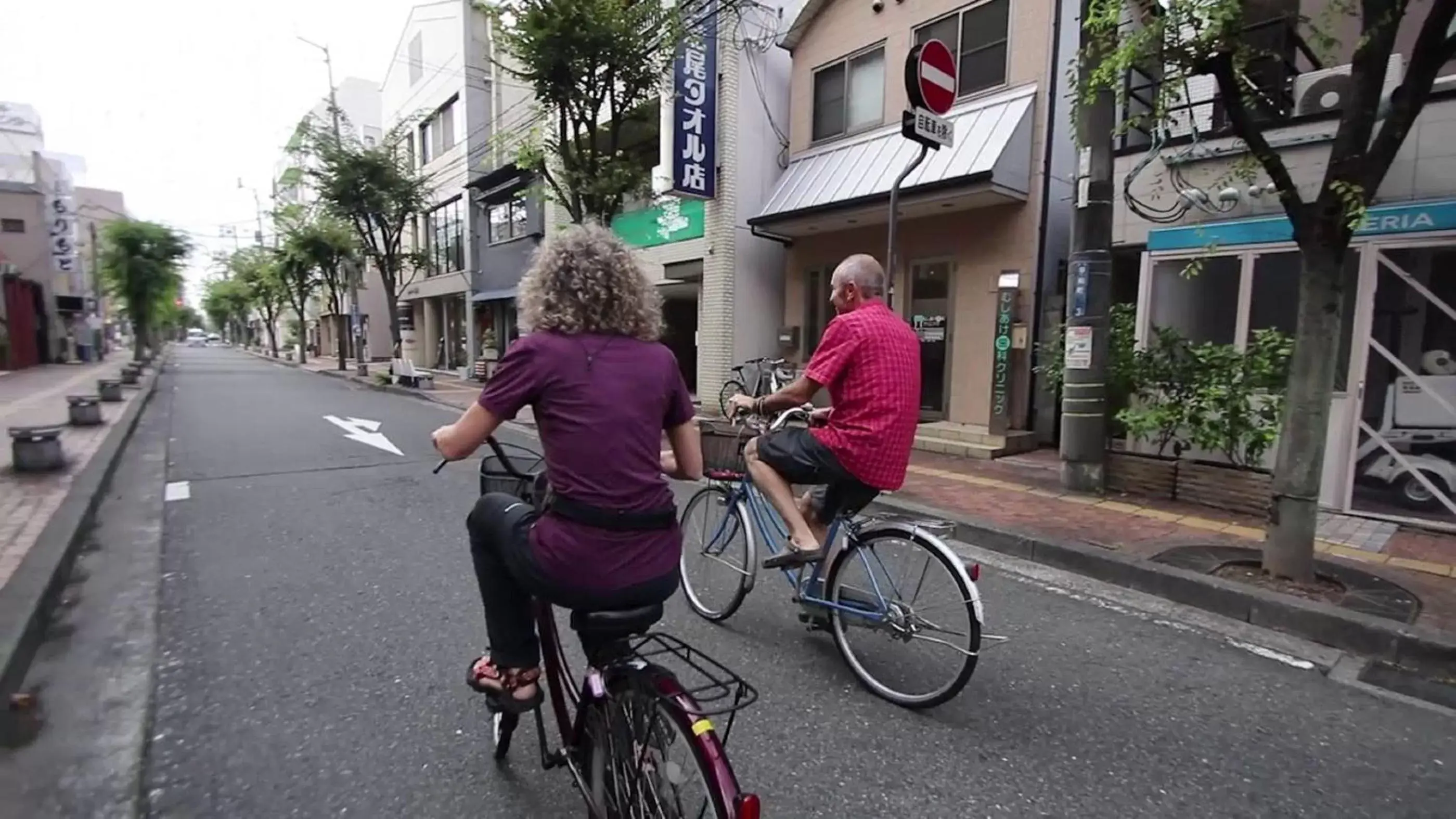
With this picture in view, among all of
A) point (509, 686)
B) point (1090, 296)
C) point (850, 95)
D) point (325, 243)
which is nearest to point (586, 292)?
point (509, 686)

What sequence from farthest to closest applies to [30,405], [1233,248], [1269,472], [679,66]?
[30,405] < [679,66] < [1233,248] < [1269,472]

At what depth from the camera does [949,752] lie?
2.75 metres

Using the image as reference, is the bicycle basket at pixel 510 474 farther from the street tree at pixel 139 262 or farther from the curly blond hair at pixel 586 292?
the street tree at pixel 139 262

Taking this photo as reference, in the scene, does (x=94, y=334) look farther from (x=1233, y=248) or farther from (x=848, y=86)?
(x=1233, y=248)

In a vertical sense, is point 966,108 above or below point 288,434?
above

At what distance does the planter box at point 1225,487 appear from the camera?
5984mm

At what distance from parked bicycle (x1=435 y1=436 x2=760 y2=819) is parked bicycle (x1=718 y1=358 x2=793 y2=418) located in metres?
9.22

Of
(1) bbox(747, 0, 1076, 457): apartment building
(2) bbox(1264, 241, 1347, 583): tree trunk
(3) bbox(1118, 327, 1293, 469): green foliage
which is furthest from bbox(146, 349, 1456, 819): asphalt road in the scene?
(1) bbox(747, 0, 1076, 457): apartment building

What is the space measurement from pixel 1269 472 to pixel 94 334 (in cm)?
3864

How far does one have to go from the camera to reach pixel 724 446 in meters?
3.76

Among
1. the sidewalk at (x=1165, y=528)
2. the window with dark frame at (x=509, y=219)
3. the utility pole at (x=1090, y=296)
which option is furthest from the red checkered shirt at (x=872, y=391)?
the window with dark frame at (x=509, y=219)

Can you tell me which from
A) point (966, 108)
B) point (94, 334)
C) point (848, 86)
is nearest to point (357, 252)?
point (94, 334)

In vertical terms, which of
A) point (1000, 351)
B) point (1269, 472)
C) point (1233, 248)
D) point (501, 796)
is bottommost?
point (501, 796)

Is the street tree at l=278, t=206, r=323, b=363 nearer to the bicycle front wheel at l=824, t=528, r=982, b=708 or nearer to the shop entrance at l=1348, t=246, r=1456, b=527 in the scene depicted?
the bicycle front wheel at l=824, t=528, r=982, b=708
